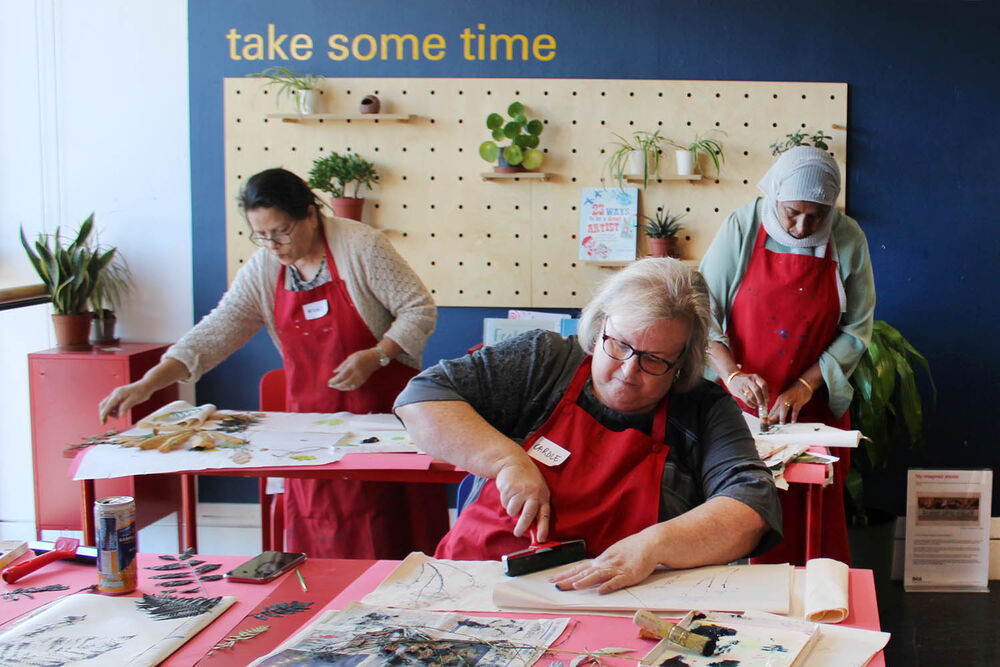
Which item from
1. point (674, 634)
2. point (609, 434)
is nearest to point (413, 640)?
point (674, 634)

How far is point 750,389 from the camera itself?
9.59ft

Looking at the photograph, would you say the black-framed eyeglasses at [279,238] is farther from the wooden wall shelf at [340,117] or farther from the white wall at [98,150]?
the white wall at [98,150]

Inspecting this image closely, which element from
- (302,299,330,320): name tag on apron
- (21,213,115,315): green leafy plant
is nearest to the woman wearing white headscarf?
(302,299,330,320): name tag on apron

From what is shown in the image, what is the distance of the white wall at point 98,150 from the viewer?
422 centimetres

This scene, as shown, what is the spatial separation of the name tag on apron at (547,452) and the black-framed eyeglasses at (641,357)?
0.74 ft

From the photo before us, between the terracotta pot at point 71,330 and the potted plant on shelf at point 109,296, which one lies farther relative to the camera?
the potted plant on shelf at point 109,296

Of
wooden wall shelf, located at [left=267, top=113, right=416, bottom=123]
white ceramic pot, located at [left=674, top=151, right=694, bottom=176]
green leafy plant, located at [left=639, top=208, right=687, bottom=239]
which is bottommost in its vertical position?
green leafy plant, located at [left=639, top=208, right=687, bottom=239]

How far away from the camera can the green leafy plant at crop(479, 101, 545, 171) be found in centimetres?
404

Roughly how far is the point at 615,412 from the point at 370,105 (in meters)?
2.59

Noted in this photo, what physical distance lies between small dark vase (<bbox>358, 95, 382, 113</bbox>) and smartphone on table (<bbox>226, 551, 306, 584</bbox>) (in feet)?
9.05

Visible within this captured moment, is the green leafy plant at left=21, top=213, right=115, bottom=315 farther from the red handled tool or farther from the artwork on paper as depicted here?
the artwork on paper

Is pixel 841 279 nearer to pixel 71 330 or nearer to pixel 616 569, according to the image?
pixel 616 569

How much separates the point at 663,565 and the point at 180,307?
3274 millimetres

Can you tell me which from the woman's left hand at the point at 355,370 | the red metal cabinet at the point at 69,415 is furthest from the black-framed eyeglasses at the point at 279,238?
the red metal cabinet at the point at 69,415
